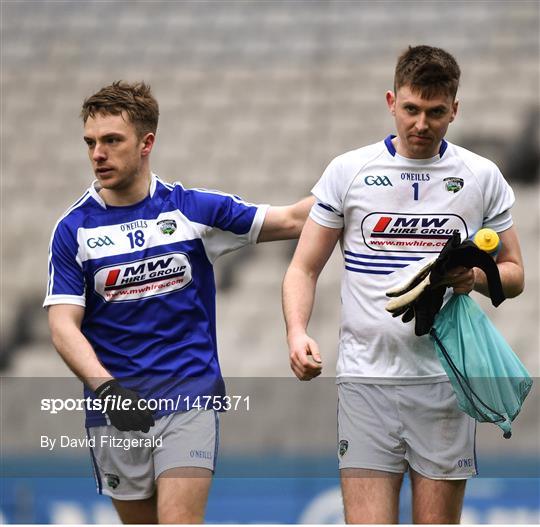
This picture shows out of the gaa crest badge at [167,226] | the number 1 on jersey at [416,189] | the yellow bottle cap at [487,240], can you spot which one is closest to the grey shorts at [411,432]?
→ the yellow bottle cap at [487,240]

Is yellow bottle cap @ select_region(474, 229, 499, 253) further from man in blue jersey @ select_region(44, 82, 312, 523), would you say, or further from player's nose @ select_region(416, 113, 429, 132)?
man in blue jersey @ select_region(44, 82, 312, 523)

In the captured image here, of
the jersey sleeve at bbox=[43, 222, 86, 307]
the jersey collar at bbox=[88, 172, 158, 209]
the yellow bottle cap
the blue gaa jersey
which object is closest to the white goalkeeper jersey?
the yellow bottle cap

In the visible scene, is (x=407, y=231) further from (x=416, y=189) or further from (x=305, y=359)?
(x=305, y=359)

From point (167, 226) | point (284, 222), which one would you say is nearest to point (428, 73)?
point (284, 222)

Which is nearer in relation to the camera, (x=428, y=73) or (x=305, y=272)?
(x=428, y=73)

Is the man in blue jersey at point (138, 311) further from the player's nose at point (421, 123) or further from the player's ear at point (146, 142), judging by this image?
the player's nose at point (421, 123)

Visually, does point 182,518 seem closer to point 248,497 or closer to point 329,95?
point 248,497

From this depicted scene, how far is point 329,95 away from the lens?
743 centimetres

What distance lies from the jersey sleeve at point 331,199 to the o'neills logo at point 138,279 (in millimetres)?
524

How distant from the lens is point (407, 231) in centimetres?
323

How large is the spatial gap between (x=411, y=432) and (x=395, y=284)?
43cm

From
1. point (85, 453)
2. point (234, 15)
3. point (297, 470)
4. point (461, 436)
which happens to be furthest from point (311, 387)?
point (461, 436)

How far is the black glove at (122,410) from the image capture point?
339 cm

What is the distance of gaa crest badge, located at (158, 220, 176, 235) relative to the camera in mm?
3564
